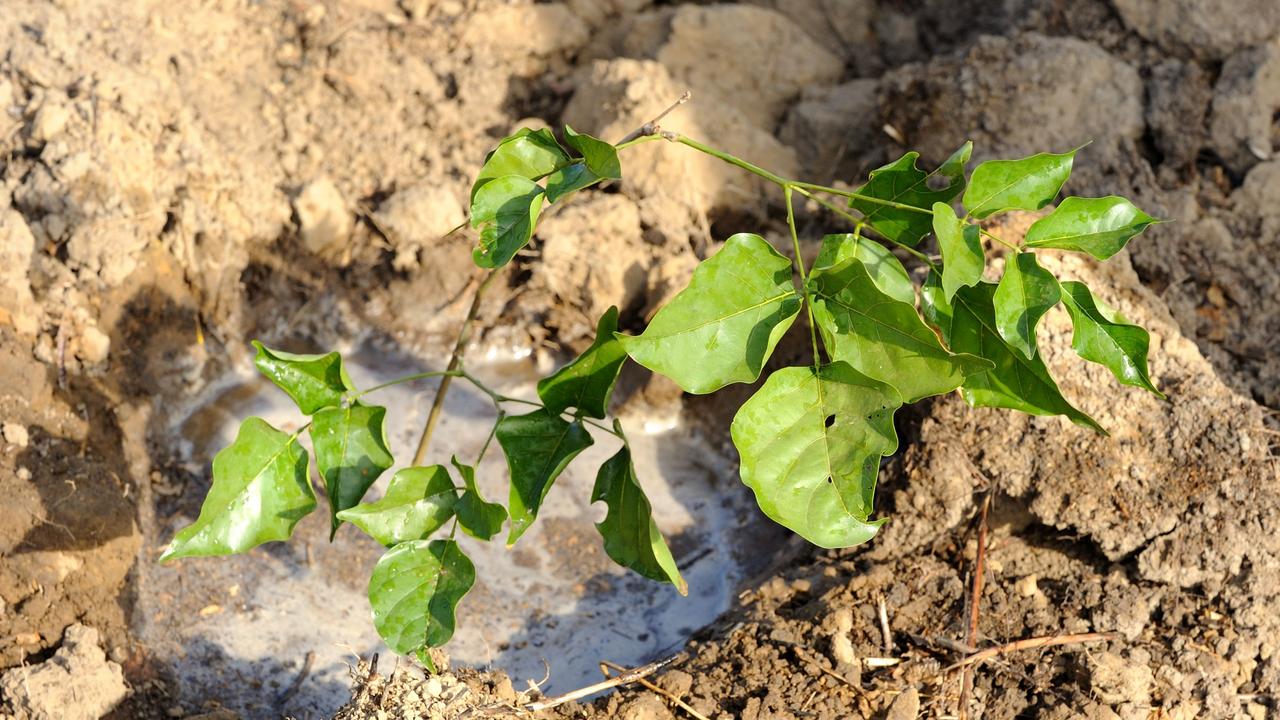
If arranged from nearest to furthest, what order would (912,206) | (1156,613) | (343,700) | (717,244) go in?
(912,206)
(1156,613)
(343,700)
(717,244)

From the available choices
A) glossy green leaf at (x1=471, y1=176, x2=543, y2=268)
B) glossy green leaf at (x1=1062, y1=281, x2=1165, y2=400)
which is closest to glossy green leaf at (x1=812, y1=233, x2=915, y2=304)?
glossy green leaf at (x1=1062, y1=281, x2=1165, y2=400)

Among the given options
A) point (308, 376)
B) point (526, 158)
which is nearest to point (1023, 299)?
point (526, 158)

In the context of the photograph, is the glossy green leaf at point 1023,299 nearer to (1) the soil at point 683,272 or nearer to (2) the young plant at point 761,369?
(2) the young plant at point 761,369

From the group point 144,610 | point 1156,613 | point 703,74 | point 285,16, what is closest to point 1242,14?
point 703,74

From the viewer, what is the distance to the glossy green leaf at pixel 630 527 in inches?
74.8

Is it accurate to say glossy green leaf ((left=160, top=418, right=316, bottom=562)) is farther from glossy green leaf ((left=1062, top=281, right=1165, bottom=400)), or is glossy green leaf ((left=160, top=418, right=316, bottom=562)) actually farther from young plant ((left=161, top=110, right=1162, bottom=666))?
glossy green leaf ((left=1062, top=281, right=1165, bottom=400))

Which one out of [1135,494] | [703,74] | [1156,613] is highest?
[703,74]

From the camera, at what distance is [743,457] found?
1.65 meters

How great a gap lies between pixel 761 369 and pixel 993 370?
395mm

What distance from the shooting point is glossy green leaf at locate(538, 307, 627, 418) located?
1.94m

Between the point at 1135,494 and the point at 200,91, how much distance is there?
277cm

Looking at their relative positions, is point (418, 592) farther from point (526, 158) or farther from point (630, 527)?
point (526, 158)

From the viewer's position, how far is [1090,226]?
1.78m

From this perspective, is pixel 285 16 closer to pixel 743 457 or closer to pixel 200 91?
pixel 200 91
